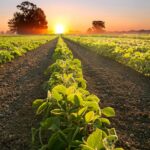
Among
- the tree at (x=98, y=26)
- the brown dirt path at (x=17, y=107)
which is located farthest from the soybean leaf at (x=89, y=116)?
the tree at (x=98, y=26)

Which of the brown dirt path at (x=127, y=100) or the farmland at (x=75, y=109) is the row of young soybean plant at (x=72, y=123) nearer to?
the farmland at (x=75, y=109)

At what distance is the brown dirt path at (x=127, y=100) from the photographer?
460cm

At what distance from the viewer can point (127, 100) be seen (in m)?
6.88

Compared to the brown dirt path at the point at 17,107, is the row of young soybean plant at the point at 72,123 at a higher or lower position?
higher

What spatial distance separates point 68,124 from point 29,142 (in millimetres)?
1004

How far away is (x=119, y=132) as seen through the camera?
4.75 meters

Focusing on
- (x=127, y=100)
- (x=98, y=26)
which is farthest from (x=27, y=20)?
(x=127, y=100)

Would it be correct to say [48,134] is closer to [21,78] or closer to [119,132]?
[119,132]

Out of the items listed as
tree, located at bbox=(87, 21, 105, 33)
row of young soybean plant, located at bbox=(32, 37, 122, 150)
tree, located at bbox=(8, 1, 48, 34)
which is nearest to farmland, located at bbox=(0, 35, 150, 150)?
row of young soybean plant, located at bbox=(32, 37, 122, 150)

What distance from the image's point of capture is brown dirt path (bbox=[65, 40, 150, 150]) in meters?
4.60

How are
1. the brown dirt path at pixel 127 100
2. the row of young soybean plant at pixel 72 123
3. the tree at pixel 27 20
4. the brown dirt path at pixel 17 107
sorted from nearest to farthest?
the row of young soybean plant at pixel 72 123 → the brown dirt path at pixel 17 107 → the brown dirt path at pixel 127 100 → the tree at pixel 27 20

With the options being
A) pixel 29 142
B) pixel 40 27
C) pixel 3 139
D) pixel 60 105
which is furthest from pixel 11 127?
pixel 40 27

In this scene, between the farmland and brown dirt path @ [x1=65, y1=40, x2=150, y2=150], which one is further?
brown dirt path @ [x1=65, y1=40, x2=150, y2=150]

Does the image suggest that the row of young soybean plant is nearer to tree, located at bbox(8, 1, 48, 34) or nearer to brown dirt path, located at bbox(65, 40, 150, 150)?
brown dirt path, located at bbox(65, 40, 150, 150)
